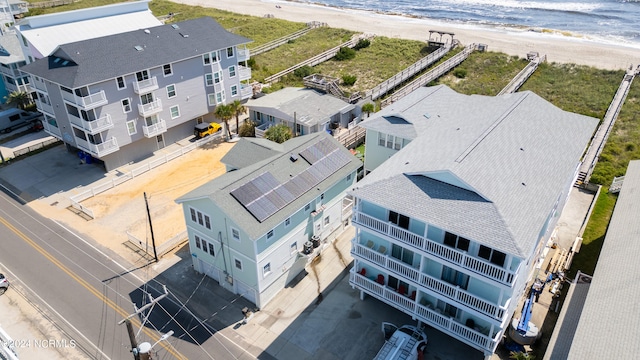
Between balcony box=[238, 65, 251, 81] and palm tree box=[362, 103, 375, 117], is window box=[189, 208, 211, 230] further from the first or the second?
balcony box=[238, 65, 251, 81]

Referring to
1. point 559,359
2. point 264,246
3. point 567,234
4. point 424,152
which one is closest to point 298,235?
point 264,246

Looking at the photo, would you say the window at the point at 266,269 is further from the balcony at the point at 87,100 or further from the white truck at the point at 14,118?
the white truck at the point at 14,118

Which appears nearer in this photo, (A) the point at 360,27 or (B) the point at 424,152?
(B) the point at 424,152

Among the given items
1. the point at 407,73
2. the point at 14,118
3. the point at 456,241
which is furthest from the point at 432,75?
A: the point at 14,118

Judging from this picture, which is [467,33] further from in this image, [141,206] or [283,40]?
[141,206]

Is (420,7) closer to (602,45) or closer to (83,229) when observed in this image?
(602,45)
